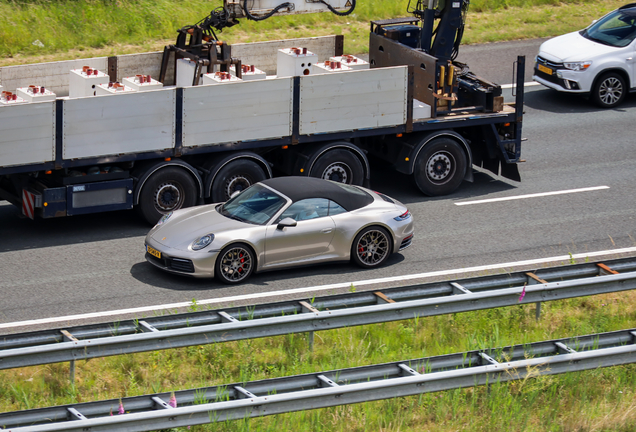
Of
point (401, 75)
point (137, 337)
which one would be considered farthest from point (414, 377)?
point (401, 75)

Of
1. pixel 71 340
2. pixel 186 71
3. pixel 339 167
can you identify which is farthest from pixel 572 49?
pixel 71 340

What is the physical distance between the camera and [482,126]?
17.0 meters

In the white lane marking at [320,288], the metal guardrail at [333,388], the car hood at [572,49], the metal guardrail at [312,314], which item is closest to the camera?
the metal guardrail at [333,388]

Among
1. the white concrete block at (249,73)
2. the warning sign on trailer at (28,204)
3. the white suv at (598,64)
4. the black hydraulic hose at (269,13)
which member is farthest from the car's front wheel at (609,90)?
the warning sign on trailer at (28,204)

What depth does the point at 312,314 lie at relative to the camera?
9773 millimetres

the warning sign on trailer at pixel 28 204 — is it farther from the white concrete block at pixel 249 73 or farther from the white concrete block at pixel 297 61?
the white concrete block at pixel 297 61

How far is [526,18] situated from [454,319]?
17.7m

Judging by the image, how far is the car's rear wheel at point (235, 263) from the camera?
12.6 m

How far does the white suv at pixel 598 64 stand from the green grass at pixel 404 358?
1011 cm

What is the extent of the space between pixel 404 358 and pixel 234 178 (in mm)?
5625

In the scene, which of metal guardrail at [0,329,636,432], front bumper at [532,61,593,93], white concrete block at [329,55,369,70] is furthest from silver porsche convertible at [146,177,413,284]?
front bumper at [532,61,593,93]

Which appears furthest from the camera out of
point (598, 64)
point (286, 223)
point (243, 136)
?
point (598, 64)

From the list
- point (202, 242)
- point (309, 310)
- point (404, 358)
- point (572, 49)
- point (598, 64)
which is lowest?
point (404, 358)

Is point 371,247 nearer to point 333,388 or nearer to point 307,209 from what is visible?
point 307,209
